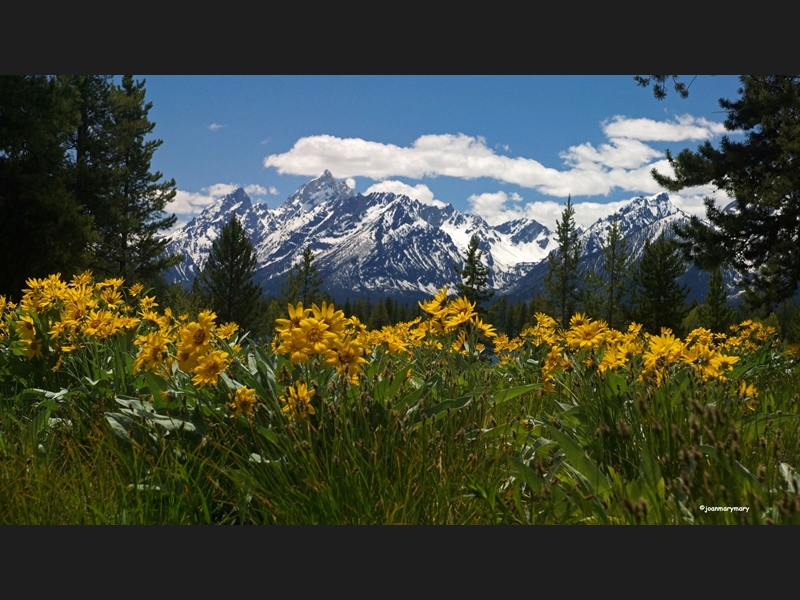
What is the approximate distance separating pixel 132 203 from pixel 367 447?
3.77m

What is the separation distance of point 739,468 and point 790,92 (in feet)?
9.92

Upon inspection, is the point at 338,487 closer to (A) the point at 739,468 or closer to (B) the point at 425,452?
(B) the point at 425,452

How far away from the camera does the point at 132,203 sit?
193 inches

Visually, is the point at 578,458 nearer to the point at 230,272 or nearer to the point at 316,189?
the point at 316,189

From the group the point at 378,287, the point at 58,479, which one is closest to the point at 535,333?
the point at 58,479

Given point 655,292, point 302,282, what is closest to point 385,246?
point 655,292

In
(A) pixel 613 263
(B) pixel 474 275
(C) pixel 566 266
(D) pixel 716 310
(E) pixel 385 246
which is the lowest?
(D) pixel 716 310

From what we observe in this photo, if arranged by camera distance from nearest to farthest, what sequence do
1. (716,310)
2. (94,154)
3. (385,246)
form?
1. (94,154)
2. (716,310)
3. (385,246)

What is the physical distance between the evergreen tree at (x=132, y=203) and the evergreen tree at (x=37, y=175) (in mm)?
277

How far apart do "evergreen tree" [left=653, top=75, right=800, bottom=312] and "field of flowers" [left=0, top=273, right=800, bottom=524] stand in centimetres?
163

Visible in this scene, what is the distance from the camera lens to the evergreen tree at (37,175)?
12.7 feet

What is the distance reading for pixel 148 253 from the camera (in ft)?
17.5

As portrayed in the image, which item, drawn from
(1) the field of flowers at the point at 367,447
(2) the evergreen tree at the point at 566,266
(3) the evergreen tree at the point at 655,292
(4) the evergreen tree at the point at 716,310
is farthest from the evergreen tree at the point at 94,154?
(4) the evergreen tree at the point at 716,310

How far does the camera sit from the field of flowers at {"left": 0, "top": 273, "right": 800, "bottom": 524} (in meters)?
1.83
